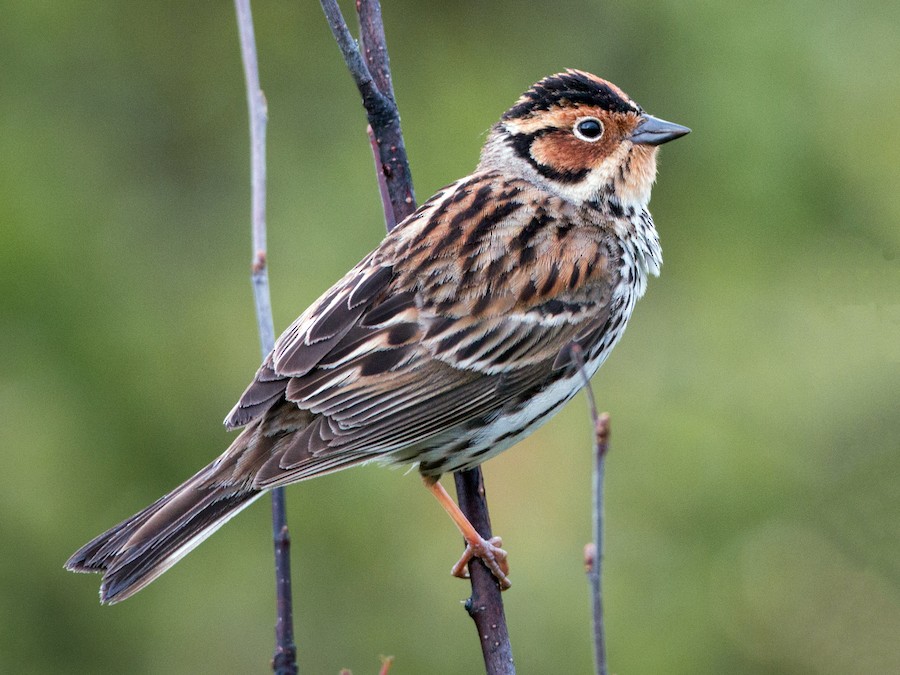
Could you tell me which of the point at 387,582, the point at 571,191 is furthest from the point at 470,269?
the point at 387,582

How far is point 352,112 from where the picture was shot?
7.42 m

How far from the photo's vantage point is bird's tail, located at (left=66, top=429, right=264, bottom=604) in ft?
14.7

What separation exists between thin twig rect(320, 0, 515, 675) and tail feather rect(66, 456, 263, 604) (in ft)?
2.43

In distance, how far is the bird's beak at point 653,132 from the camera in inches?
210

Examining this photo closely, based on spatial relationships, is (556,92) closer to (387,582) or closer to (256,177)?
(256,177)

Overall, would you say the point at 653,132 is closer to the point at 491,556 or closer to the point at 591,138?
the point at 591,138

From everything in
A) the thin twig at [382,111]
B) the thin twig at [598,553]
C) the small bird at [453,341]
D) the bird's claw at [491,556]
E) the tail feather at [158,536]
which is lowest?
the thin twig at [598,553]

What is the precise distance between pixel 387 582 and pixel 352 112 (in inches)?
96.3

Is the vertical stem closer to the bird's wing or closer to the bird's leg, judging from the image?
the bird's leg

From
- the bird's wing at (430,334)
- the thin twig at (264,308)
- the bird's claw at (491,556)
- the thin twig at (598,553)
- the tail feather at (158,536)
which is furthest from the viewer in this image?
the bird's wing at (430,334)

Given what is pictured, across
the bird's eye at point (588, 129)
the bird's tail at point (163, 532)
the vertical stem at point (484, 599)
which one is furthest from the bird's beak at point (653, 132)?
the bird's tail at point (163, 532)

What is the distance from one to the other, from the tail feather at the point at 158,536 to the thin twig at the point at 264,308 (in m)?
0.38

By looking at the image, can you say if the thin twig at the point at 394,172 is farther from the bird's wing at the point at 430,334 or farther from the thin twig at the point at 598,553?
the thin twig at the point at 598,553

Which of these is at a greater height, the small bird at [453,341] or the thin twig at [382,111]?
the thin twig at [382,111]
